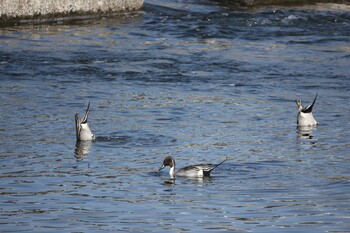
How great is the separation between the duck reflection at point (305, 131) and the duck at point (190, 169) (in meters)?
2.81

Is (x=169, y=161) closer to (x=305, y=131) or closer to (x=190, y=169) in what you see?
(x=190, y=169)

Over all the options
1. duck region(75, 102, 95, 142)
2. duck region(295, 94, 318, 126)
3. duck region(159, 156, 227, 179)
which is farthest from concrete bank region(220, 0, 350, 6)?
duck region(159, 156, 227, 179)

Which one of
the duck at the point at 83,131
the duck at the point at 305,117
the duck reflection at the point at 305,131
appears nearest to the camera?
the duck at the point at 83,131

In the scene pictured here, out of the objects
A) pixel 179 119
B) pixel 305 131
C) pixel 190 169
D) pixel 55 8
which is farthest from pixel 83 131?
pixel 55 8

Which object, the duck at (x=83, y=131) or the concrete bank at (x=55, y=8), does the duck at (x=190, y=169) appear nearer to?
the duck at (x=83, y=131)

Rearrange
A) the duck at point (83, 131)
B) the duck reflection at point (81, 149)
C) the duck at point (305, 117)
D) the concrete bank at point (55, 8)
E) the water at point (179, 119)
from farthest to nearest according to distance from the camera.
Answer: the concrete bank at point (55, 8), the duck at point (305, 117), the duck at point (83, 131), the duck reflection at point (81, 149), the water at point (179, 119)

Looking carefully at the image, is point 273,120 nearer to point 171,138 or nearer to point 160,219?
point 171,138

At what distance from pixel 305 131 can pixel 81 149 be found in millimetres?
3714

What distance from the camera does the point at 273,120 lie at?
16.4m

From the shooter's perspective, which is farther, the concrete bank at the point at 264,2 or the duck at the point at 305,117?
the concrete bank at the point at 264,2

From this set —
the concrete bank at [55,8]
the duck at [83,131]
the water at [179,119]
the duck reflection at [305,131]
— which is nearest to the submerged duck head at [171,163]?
the water at [179,119]

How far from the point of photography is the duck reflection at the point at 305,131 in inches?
602

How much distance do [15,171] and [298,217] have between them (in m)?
4.00

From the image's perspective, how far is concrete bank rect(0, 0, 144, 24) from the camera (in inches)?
900
